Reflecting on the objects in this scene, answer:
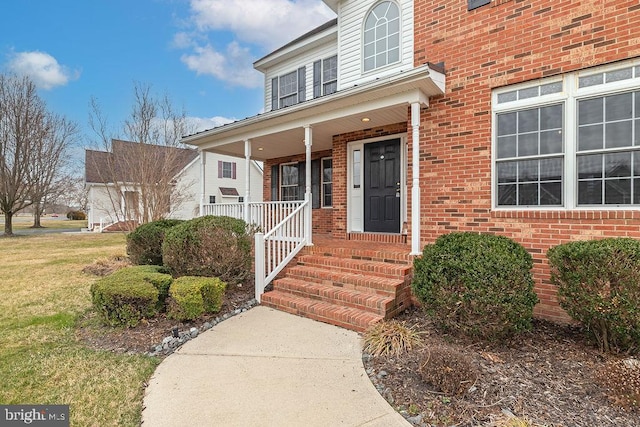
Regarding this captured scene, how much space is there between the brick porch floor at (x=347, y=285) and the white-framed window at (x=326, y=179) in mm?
3358

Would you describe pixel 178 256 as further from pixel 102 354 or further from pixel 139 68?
pixel 139 68

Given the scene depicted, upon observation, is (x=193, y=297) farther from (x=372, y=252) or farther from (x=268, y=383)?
(x=372, y=252)

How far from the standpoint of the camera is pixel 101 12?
1196cm

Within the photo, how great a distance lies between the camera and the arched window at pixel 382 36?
6.83 meters

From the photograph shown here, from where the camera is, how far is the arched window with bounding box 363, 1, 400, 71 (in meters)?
6.83

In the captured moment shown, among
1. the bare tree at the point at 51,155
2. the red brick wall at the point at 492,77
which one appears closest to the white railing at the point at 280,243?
the red brick wall at the point at 492,77

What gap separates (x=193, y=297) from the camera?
A: 484cm

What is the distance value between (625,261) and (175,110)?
17.2 meters

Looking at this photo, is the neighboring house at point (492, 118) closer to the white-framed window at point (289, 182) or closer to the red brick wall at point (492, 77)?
the red brick wall at point (492, 77)

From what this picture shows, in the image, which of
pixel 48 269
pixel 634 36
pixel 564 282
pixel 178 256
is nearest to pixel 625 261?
pixel 564 282

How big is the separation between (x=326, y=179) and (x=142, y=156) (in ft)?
27.3

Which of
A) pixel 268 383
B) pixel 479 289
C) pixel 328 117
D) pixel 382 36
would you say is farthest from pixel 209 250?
pixel 382 36

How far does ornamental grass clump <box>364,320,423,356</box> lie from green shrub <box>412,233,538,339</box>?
0.38 meters

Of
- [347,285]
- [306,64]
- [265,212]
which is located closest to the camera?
[347,285]
